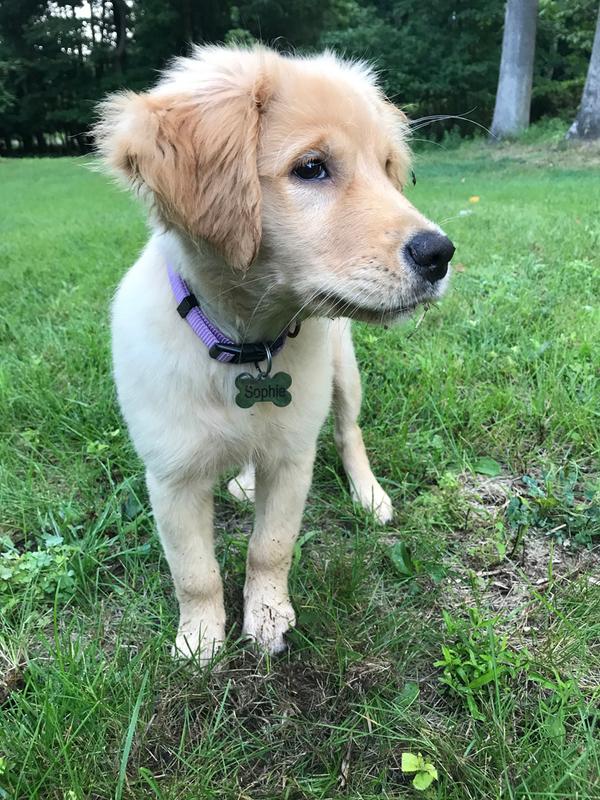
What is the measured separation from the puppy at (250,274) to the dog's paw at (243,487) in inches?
21.4

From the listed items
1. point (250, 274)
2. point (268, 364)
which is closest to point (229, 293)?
point (250, 274)

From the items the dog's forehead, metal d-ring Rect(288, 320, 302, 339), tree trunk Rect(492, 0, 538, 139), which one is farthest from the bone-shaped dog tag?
tree trunk Rect(492, 0, 538, 139)

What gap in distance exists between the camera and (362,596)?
1876mm

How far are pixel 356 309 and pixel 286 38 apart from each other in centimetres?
2202

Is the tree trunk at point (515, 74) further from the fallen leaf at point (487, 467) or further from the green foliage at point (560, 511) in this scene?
the green foliage at point (560, 511)

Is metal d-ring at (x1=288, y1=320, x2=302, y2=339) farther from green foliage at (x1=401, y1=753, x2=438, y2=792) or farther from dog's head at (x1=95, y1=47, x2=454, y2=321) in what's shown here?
green foliage at (x1=401, y1=753, x2=438, y2=792)

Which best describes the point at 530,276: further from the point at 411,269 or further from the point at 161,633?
the point at 161,633

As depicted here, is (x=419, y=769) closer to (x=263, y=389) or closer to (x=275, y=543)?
(x=275, y=543)

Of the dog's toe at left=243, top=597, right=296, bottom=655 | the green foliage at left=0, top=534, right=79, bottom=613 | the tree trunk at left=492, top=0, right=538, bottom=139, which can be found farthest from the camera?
the tree trunk at left=492, top=0, right=538, bottom=139

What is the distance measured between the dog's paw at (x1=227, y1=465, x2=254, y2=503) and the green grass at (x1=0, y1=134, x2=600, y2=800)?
6cm

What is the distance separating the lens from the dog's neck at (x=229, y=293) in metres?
1.53

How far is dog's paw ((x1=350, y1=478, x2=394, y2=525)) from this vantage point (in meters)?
2.27

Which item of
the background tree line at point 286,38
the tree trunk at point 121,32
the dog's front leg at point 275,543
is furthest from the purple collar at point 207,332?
the tree trunk at point 121,32

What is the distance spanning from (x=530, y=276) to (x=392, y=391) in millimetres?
1898
